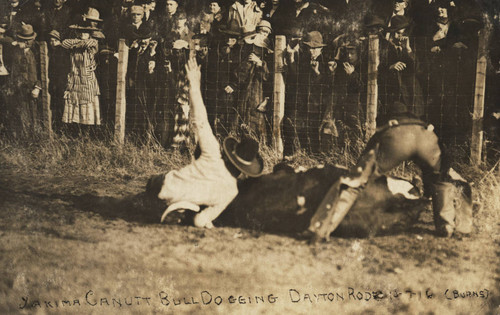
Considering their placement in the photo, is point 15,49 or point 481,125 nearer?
point 481,125

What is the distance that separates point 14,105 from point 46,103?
0.28 metres

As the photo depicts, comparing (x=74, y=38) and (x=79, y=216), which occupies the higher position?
(x=74, y=38)

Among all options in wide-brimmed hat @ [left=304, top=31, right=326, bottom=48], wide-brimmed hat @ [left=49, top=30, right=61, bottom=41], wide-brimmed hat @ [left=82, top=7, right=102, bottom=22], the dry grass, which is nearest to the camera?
wide-brimmed hat @ [left=304, top=31, right=326, bottom=48]

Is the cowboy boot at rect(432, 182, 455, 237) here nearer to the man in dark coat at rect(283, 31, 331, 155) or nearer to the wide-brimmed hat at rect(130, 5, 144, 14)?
the man in dark coat at rect(283, 31, 331, 155)

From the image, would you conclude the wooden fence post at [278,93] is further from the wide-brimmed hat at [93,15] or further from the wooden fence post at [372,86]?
the wide-brimmed hat at [93,15]

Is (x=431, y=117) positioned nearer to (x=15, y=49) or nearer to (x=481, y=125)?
(x=481, y=125)

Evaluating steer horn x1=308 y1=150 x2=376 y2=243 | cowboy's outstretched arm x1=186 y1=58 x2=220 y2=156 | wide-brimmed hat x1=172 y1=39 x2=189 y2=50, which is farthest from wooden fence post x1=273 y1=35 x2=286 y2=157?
wide-brimmed hat x1=172 y1=39 x2=189 y2=50

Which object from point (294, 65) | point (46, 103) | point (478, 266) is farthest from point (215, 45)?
point (478, 266)

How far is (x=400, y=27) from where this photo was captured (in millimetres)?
3182

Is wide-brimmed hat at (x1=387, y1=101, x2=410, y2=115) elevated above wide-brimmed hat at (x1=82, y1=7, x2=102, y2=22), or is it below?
below

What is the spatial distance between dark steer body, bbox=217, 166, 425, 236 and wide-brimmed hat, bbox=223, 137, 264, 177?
8 cm

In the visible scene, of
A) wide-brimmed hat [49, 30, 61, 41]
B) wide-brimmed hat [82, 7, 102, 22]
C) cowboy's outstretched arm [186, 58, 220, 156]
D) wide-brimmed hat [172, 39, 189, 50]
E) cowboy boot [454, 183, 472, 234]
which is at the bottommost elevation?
cowboy boot [454, 183, 472, 234]

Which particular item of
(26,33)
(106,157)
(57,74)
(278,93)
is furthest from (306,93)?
(26,33)

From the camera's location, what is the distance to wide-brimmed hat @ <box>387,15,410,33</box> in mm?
3170
